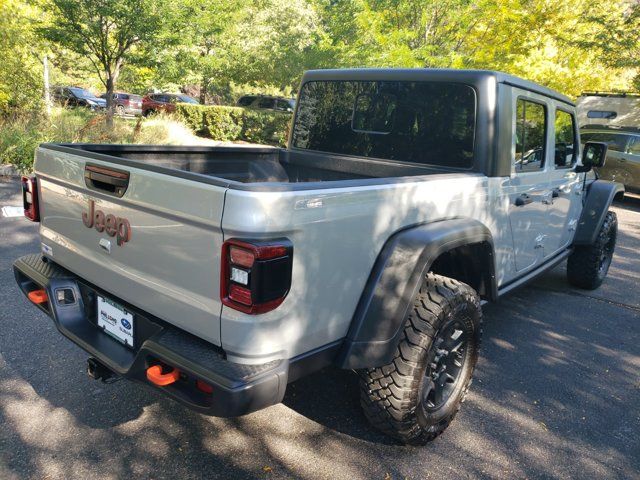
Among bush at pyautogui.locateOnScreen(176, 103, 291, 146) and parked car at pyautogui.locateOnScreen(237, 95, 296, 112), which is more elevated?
parked car at pyautogui.locateOnScreen(237, 95, 296, 112)

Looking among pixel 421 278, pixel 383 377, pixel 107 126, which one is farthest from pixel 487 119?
pixel 107 126

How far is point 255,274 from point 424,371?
1.14 metres

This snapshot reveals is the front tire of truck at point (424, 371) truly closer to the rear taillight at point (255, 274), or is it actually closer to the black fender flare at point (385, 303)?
the black fender flare at point (385, 303)

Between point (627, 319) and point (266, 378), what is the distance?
4032mm

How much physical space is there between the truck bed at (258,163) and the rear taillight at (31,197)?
0.29 m

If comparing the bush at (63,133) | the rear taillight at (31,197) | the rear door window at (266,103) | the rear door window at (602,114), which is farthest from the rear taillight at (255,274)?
the rear door window at (266,103)

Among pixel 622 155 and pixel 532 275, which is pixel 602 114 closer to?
pixel 622 155

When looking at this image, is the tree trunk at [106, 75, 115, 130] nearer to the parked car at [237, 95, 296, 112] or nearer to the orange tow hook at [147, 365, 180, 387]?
the parked car at [237, 95, 296, 112]

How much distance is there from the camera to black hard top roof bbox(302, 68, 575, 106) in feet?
9.89

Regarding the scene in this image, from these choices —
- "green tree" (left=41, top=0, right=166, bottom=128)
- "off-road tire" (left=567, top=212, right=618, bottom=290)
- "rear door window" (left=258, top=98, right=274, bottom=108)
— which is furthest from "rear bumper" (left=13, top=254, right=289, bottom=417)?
"rear door window" (left=258, top=98, right=274, bottom=108)

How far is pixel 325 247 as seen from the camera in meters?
1.96

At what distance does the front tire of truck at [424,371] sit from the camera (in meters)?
2.37

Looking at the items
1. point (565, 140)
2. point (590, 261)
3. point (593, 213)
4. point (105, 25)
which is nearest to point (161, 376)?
point (565, 140)

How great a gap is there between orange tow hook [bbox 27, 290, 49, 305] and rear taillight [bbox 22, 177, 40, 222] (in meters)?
0.46
